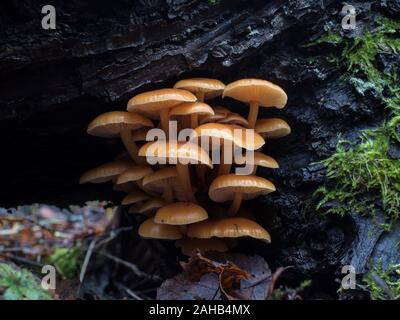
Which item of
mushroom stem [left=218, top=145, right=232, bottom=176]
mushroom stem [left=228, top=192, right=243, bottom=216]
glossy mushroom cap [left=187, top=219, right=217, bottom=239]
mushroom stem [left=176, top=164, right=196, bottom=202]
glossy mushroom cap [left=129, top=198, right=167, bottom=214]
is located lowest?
glossy mushroom cap [left=187, top=219, right=217, bottom=239]

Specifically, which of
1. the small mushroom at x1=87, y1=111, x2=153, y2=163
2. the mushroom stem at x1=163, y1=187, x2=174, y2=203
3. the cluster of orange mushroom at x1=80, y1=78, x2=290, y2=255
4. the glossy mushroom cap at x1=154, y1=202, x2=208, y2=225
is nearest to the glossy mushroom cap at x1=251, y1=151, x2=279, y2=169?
the cluster of orange mushroom at x1=80, y1=78, x2=290, y2=255

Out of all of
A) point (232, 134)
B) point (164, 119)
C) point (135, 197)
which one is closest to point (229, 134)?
point (232, 134)

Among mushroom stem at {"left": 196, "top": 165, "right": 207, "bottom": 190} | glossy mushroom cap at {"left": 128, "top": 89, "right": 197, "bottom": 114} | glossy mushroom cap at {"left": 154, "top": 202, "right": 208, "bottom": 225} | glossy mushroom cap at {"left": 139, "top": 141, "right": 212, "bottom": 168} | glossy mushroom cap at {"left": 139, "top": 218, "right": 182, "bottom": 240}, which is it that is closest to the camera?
glossy mushroom cap at {"left": 139, "top": 141, "right": 212, "bottom": 168}

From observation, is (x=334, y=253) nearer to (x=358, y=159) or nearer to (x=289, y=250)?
(x=289, y=250)

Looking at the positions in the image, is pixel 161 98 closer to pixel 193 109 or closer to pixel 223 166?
pixel 193 109

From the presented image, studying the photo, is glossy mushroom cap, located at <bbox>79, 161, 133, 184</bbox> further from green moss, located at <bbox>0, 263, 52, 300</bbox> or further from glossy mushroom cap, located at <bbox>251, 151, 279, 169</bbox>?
glossy mushroom cap, located at <bbox>251, 151, 279, 169</bbox>

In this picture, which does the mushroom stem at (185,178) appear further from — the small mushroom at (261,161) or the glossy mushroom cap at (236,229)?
the small mushroom at (261,161)

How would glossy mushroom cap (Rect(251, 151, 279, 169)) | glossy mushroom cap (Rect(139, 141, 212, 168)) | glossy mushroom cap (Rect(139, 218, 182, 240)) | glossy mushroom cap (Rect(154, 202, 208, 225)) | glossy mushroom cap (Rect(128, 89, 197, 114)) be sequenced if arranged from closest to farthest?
1. glossy mushroom cap (Rect(139, 141, 212, 168))
2. glossy mushroom cap (Rect(128, 89, 197, 114))
3. glossy mushroom cap (Rect(154, 202, 208, 225))
4. glossy mushroom cap (Rect(251, 151, 279, 169))
5. glossy mushroom cap (Rect(139, 218, 182, 240))
